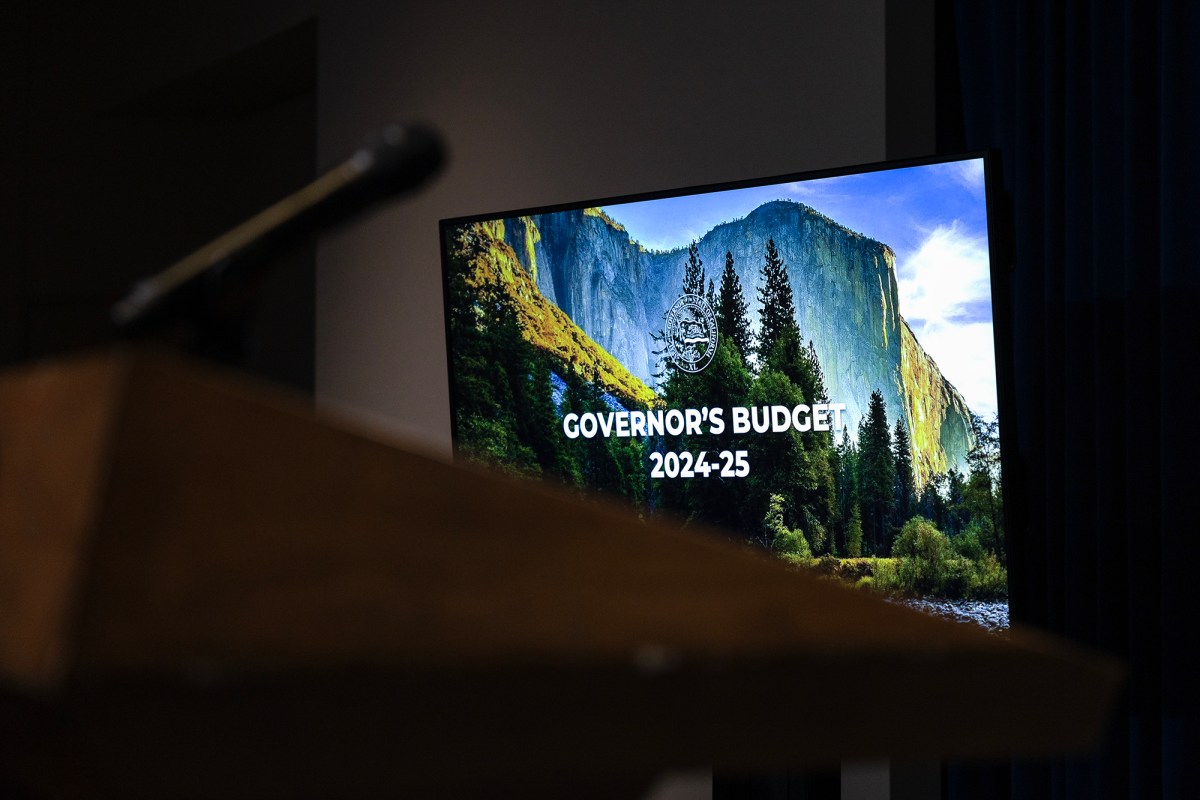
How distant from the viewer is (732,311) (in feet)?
7.64

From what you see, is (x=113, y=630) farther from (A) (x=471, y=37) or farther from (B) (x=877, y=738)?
(A) (x=471, y=37)

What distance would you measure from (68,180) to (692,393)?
11.0ft

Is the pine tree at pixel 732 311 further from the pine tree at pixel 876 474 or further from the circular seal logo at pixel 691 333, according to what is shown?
the pine tree at pixel 876 474

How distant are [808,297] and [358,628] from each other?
6.45ft

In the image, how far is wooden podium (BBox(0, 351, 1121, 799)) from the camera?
1.04 feet

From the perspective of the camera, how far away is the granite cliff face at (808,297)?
2.12 m

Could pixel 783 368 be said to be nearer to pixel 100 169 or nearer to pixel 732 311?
pixel 732 311

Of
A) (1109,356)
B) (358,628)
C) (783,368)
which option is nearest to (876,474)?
(783,368)

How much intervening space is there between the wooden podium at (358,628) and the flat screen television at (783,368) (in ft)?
5.73

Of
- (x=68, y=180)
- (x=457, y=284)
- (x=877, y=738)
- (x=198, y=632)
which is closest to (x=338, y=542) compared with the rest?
(x=198, y=632)

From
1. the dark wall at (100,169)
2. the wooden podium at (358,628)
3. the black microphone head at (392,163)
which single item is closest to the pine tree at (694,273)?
the black microphone head at (392,163)

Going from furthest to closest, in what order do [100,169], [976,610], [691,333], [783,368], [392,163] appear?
[100,169]
[691,333]
[783,368]
[976,610]
[392,163]

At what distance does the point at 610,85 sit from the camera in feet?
10.2

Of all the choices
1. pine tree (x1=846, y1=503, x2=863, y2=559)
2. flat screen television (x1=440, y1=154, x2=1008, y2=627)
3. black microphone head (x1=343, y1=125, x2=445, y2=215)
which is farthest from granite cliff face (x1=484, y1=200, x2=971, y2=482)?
black microphone head (x1=343, y1=125, x2=445, y2=215)
